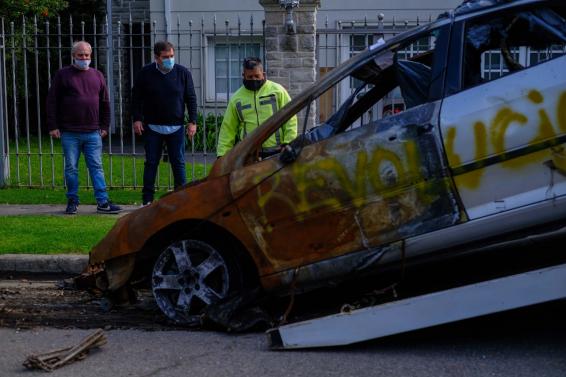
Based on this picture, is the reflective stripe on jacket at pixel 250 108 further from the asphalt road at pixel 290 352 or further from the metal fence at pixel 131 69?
the metal fence at pixel 131 69

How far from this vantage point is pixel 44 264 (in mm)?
8391

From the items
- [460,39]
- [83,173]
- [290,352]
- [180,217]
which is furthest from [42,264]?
[83,173]

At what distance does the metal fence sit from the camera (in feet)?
40.9

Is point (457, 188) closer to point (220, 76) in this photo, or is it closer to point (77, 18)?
point (220, 76)

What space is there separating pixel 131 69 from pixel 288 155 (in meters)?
6.90

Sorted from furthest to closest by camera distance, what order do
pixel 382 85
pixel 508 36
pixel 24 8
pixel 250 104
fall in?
pixel 24 8 < pixel 250 104 < pixel 382 85 < pixel 508 36

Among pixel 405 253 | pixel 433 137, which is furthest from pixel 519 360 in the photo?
pixel 433 137

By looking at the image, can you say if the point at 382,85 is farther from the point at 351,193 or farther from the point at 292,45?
the point at 292,45

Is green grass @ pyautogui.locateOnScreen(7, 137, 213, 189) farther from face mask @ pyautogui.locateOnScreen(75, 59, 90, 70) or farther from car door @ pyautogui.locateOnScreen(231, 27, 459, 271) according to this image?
car door @ pyautogui.locateOnScreen(231, 27, 459, 271)

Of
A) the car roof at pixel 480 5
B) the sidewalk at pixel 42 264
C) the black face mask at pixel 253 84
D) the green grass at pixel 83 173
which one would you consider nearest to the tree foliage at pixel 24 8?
the green grass at pixel 83 173

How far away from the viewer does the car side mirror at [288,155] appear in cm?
595

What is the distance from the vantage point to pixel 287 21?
37.6 ft

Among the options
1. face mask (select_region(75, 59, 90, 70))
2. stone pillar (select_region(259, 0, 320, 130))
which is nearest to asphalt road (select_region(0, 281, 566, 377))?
face mask (select_region(75, 59, 90, 70))

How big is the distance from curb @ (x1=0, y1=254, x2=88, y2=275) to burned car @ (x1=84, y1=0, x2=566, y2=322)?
194 centimetres
